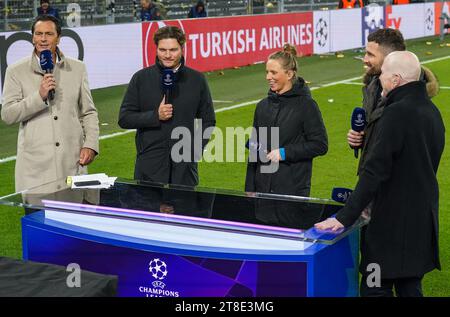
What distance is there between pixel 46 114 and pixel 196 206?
6.51 ft

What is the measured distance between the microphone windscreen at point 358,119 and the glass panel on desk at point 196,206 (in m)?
0.54

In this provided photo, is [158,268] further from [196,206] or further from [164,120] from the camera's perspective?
[164,120]

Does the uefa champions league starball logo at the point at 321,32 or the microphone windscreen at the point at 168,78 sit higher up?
the microphone windscreen at the point at 168,78

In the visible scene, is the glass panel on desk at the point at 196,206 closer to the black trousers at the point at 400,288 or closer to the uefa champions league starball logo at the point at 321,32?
the black trousers at the point at 400,288

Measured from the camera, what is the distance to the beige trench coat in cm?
655

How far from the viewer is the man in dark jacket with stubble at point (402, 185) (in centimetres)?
482

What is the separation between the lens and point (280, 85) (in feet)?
20.7

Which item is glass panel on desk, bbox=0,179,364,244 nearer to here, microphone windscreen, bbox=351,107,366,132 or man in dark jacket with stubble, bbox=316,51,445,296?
man in dark jacket with stubble, bbox=316,51,445,296

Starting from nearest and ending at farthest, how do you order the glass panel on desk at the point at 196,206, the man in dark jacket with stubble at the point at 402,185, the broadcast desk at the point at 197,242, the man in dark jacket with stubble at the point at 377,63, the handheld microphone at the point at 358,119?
the broadcast desk at the point at 197,242 → the glass panel on desk at the point at 196,206 → the man in dark jacket with stubble at the point at 402,185 → the handheld microphone at the point at 358,119 → the man in dark jacket with stubble at the point at 377,63

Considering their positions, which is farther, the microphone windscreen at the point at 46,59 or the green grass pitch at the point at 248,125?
the green grass pitch at the point at 248,125

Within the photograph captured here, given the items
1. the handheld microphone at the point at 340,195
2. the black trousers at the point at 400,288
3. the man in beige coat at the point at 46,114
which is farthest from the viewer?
the man in beige coat at the point at 46,114

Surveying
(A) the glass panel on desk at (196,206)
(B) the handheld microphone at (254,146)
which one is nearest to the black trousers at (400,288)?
(A) the glass panel on desk at (196,206)
